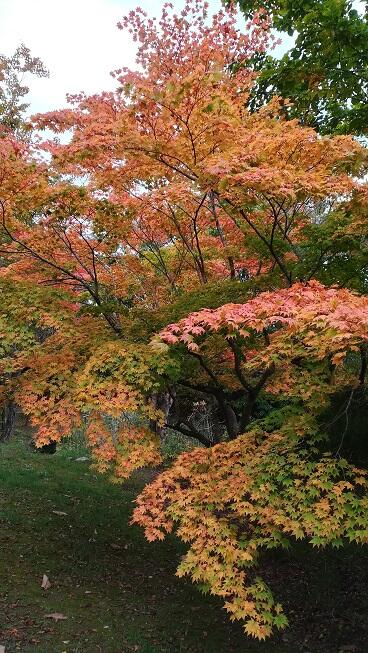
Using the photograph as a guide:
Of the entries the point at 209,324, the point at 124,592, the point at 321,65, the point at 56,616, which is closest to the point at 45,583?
the point at 56,616

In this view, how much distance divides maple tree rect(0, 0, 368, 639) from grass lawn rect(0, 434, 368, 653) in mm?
1336

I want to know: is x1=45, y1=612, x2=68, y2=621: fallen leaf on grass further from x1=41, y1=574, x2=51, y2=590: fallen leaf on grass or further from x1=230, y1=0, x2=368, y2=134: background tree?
x1=230, y1=0, x2=368, y2=134: background tree

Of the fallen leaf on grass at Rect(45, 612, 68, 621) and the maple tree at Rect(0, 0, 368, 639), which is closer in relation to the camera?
the maple tree at Rect(0, 0, 368, 639)

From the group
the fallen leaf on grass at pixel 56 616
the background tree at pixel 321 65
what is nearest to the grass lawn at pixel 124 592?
the fallen leaf on grass at pixel 56 616

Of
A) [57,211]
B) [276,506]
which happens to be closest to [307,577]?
[276,506]

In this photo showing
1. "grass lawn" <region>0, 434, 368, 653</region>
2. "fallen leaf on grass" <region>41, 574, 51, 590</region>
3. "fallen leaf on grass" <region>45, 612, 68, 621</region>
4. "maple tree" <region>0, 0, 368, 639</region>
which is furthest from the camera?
"fallen leaf on grass" <region>41, 574, 51, 590</region>

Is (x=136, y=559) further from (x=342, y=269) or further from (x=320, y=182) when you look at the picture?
(x=320, y=182)

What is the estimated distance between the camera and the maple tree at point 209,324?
4.34 metres

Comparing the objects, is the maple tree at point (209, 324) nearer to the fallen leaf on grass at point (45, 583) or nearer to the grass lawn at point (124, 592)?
the grass lawn at point (124, 592)

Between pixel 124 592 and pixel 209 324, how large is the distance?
16.5 feet

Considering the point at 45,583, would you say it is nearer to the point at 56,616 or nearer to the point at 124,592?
the point at 56,616

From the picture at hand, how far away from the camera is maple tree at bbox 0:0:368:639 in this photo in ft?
14.3

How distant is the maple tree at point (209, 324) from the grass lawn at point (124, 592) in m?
1.34

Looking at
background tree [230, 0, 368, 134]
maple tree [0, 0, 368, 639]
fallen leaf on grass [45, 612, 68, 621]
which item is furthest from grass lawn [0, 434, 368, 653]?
background tree [230, 0, 368, 134]
